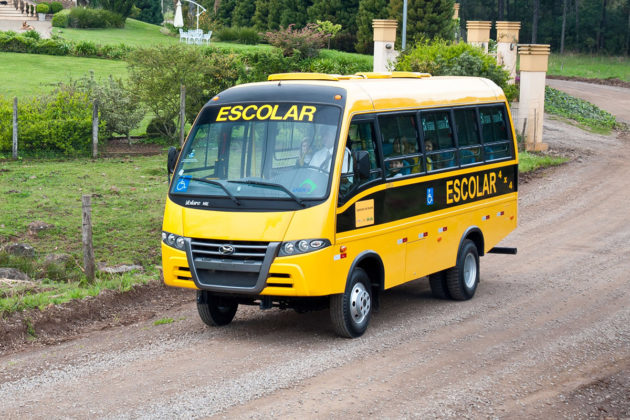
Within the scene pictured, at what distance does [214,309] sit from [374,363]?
8.01ft

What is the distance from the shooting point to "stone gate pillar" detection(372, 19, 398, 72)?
38.0 meters

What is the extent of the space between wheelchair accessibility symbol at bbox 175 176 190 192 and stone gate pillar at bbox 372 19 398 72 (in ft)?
91.0

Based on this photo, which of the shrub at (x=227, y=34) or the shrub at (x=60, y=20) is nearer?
the shrub at (x=60, y=20)

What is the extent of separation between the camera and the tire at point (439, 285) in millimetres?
13289

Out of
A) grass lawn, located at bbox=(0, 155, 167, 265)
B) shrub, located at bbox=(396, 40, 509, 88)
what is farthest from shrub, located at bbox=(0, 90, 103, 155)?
shrub, located at bbox=(396, 40, 509, 88)

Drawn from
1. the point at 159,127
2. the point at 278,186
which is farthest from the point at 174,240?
the point at 159,127

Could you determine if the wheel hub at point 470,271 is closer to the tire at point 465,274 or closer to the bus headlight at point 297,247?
the tire at point 465,274

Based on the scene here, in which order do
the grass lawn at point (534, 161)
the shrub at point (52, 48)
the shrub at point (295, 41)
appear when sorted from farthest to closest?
the shrub at point (52, 48), the shrub at point (295, 41), the grass lawn at point (534, 161)

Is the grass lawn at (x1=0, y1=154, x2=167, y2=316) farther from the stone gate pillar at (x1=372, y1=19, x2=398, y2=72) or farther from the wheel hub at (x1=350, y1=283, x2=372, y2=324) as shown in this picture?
the stone gate pillar at (x1=372, y1=19, x2=398, y2=72)

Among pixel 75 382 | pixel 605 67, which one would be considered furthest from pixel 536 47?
pixel 605 67

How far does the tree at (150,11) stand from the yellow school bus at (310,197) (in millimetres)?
90100

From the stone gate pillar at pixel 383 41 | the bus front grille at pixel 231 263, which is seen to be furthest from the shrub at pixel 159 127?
the bus front grille at pixel 231 263

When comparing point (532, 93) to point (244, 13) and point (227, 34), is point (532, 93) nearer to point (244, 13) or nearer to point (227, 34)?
point (227, 34)

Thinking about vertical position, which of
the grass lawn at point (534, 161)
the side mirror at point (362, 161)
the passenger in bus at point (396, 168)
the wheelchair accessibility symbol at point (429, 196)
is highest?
the side mirror at point (362, 161)
